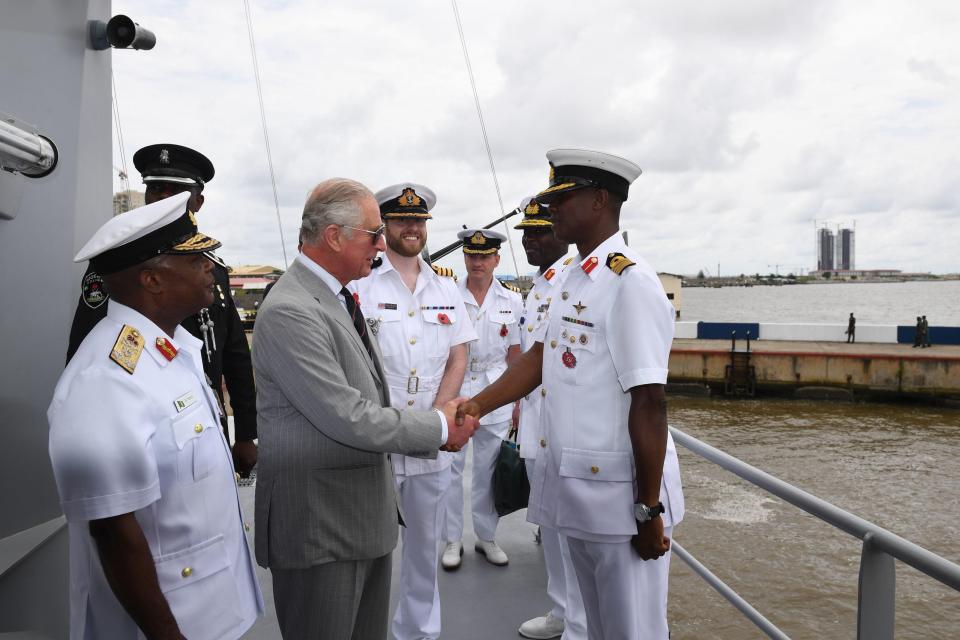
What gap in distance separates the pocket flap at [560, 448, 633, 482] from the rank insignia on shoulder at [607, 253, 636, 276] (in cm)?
60

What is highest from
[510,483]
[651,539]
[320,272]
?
[320,272]

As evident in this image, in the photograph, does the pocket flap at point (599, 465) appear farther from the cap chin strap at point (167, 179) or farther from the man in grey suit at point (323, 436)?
the cap chin strap at point (167, 179)

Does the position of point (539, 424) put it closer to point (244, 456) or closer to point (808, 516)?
point (244, 456)

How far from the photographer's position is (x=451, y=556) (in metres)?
3.96

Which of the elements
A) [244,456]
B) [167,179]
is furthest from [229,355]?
[167,179]

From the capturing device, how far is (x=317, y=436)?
1938 millimetres

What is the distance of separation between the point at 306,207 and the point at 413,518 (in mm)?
1671

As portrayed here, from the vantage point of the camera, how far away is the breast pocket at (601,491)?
2105mm

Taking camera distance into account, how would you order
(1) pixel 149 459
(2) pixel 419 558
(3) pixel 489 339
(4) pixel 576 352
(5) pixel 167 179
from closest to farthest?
(1) pixel 149 459, (4) pixel 576 352, (5) pixel 167 179, (2) pixel 419 558, (3) pixel 489 339

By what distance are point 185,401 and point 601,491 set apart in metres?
1.29

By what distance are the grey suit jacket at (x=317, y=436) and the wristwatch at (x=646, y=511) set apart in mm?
670

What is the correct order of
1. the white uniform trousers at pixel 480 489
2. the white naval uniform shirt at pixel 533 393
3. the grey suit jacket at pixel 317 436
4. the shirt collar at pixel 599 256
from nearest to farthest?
the grey suit jacket at pixel 317 436
the shirt collar at pixel 599 256
the white naval uniform shirt at pixel 533 393
the white uniform trousers at pixel 480 489

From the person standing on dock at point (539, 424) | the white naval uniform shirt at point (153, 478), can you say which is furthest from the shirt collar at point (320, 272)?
the person standing on dock at point (539, 424)

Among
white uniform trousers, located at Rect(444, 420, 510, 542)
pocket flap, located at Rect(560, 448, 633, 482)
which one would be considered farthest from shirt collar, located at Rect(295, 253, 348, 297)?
white uniform trousers, located at Rect(444, 420, 510, 542)
